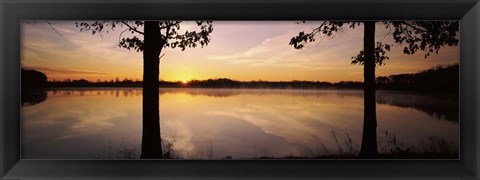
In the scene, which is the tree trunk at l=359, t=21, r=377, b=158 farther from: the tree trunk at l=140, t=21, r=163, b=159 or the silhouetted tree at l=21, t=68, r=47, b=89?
the silhouetted tree at l=21, t=68, r=47, b=89

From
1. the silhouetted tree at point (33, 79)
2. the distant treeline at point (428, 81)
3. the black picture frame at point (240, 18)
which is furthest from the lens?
the distant treeline at point (428, 81)

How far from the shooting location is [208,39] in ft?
7.90

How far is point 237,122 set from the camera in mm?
2389

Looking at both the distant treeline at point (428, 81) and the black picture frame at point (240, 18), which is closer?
the black picture frame at point (240, 18)

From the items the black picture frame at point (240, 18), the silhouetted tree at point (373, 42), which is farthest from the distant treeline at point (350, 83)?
the black picture frame at point (240, 18)

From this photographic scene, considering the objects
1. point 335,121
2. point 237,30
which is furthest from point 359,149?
point 237,30

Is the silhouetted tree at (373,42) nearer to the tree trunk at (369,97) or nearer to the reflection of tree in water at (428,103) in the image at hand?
the tree trunk at (369,97)

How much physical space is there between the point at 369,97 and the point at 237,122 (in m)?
0.85

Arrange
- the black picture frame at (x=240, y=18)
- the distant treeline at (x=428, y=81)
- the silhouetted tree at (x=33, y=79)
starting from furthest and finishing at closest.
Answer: the distant treeline at (x=428, y=81)
the silhouetted tree at (x=33, y=79)
the black picture frame at (x=240, y=18)

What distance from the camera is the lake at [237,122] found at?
2.31 m

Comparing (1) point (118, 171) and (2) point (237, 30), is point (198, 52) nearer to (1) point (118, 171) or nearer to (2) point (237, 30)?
(2) point (237, 30)

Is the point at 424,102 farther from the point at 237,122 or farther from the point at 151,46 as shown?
the point at 151,46

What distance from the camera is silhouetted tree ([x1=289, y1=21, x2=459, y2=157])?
2371 mm

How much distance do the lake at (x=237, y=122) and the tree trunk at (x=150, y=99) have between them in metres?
0.03
